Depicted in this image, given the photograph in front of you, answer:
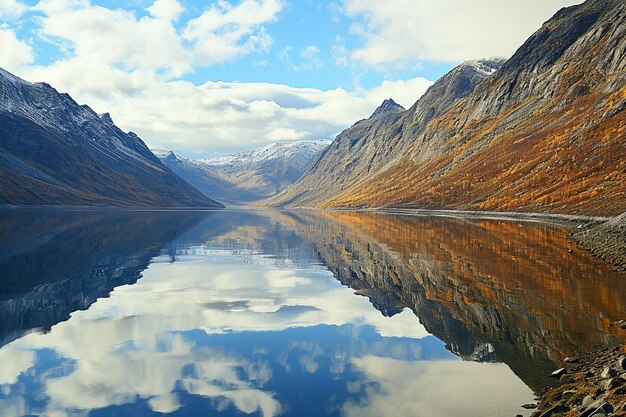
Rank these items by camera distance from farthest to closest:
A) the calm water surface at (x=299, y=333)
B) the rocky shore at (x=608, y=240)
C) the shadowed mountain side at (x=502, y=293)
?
the rocky shore at (x=608, y=240)
the shadowed mountain side at (x=502, y=293)
the calm water surface at (x=299, y=333)

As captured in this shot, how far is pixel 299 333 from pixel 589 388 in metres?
14.2

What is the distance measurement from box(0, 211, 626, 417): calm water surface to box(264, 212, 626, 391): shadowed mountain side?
14cm

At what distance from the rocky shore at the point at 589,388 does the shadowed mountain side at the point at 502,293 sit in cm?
88

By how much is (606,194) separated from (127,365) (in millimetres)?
94378

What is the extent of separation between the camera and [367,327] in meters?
27.6

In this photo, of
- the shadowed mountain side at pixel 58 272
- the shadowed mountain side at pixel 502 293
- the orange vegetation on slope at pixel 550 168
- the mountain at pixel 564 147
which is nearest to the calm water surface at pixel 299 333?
the shadowed mountain side at pixel 502 293

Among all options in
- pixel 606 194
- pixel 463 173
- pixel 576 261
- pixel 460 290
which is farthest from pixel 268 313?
pixel 463 173

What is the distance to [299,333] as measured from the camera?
1034 inches

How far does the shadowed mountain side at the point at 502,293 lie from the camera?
22.3 m

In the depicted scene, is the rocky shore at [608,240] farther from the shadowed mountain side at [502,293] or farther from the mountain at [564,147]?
the mountain at [564,147]

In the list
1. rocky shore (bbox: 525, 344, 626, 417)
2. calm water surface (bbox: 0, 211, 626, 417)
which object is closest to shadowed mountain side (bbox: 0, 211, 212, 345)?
calm water surface (bbox: 0, 211, 626, 417)

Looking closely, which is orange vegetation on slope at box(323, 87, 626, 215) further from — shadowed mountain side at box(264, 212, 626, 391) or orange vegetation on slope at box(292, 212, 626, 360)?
shadowed mountain side at box(264, 212, 626, 391)

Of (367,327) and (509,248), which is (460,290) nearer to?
(367,327)

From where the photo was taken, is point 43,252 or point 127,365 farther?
point 43,252
